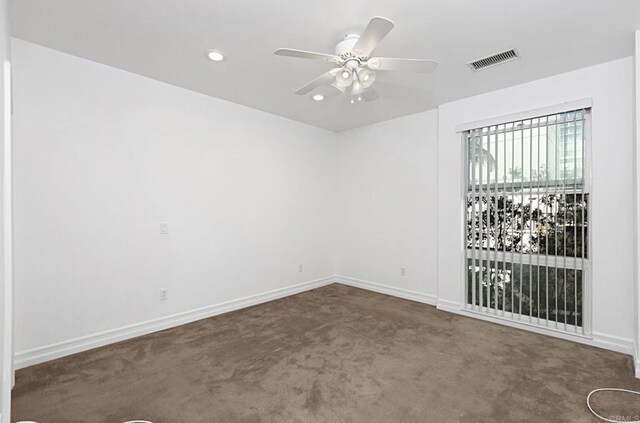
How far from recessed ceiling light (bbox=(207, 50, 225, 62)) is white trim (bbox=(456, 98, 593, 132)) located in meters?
2.79

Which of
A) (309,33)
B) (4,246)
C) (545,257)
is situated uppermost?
(309,33)

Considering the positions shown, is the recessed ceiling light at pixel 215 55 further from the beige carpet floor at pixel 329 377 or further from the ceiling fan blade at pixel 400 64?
the beige carpet floor at pixel 329 377

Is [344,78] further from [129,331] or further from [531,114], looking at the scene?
[129,331]

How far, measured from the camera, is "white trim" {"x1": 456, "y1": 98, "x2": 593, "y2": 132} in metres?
3.11

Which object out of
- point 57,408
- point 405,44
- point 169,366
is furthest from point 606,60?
point 57,408

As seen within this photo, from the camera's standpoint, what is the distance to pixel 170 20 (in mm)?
2348

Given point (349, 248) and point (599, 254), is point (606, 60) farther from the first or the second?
point (349, 248)

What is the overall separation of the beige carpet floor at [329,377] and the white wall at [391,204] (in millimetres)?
1115

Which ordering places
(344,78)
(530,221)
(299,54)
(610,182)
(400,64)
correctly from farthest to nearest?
1. (530,221)
2. (610,182)
3. (344,78)
4. (400,64)
5. (299,54)

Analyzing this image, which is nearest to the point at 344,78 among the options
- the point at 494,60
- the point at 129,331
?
the point at 494,60

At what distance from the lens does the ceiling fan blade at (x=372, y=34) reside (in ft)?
5.73

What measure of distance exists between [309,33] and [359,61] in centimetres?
51

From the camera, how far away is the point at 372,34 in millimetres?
1882

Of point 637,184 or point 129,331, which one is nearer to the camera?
point 637,184
